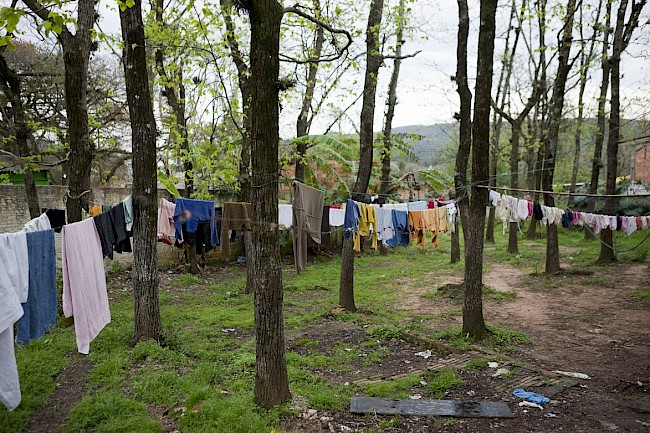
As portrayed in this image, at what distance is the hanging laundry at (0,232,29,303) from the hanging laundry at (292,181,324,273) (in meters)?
3.68

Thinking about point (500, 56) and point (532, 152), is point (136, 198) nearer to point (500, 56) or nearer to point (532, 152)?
point (500, 56)

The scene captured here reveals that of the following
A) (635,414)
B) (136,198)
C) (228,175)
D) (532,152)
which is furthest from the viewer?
(532,152)

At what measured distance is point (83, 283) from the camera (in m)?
5.36

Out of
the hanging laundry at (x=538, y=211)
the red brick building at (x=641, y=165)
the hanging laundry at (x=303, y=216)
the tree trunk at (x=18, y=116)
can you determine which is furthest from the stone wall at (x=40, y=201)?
the red brick building at (x=641, y=165)

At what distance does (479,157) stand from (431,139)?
57.1 feet

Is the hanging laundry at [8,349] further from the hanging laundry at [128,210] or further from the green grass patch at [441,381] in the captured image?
the green grass patch at [441,381]

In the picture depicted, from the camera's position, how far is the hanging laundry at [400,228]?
394 inches

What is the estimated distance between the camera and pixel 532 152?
23953 mm

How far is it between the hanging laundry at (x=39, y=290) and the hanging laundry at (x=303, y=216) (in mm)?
3387

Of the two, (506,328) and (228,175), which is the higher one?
(228,175)

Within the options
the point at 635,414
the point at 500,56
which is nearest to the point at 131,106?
the point at 635,414

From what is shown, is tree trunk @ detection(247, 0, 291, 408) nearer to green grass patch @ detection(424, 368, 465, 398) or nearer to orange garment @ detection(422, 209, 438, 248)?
green grass patch @ detection(424, 368, 465, 398)

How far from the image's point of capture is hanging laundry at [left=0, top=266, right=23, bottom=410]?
11.7 feet

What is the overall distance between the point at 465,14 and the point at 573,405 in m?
6.67
